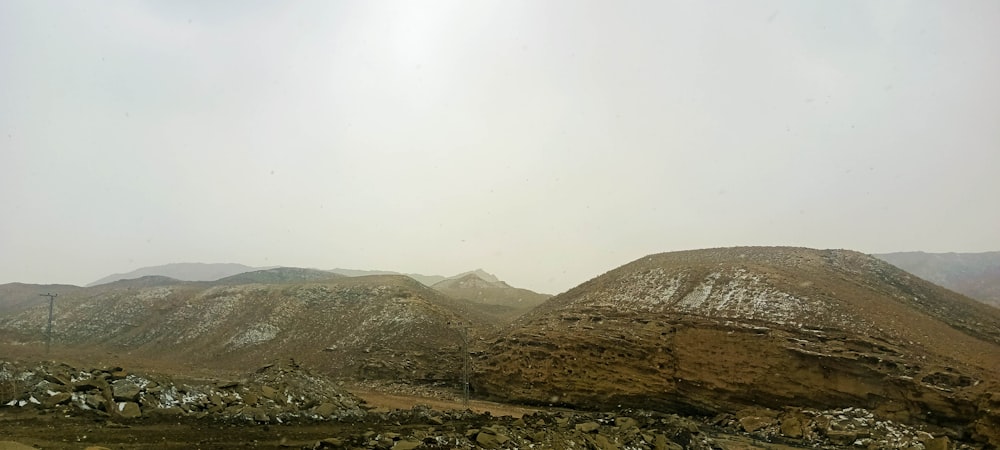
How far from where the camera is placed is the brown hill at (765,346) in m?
19.1

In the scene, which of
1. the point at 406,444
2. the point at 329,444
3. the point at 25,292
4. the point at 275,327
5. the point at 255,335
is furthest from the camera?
the point at 25,292

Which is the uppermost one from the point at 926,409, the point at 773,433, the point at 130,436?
the point at 130,436

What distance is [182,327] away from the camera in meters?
44.5

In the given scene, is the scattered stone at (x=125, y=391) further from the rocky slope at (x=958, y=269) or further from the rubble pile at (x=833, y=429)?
the rocky slope at (x=958, y=269)

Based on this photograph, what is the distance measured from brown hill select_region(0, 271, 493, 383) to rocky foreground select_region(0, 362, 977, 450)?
14463 millimetres

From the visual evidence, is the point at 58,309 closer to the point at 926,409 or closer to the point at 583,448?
the point at 583,448

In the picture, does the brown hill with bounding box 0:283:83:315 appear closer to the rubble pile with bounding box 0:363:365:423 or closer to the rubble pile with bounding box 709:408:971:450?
the rubble pile with bounding box 0:363:365:423

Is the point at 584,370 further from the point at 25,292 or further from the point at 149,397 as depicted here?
the point at 25,292

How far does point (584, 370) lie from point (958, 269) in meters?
104

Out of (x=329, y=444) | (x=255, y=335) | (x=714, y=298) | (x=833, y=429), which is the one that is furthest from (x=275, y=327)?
(x=833, y=429)

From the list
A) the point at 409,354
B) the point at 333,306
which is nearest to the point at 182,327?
the point at 333,306

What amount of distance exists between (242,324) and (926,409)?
46380 mm

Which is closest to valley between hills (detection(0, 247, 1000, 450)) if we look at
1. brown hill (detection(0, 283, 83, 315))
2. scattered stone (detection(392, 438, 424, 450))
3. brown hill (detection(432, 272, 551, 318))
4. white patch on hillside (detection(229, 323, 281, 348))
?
scattered stone (detection(392, 438, 424, 450))

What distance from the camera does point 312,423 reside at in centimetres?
1514
